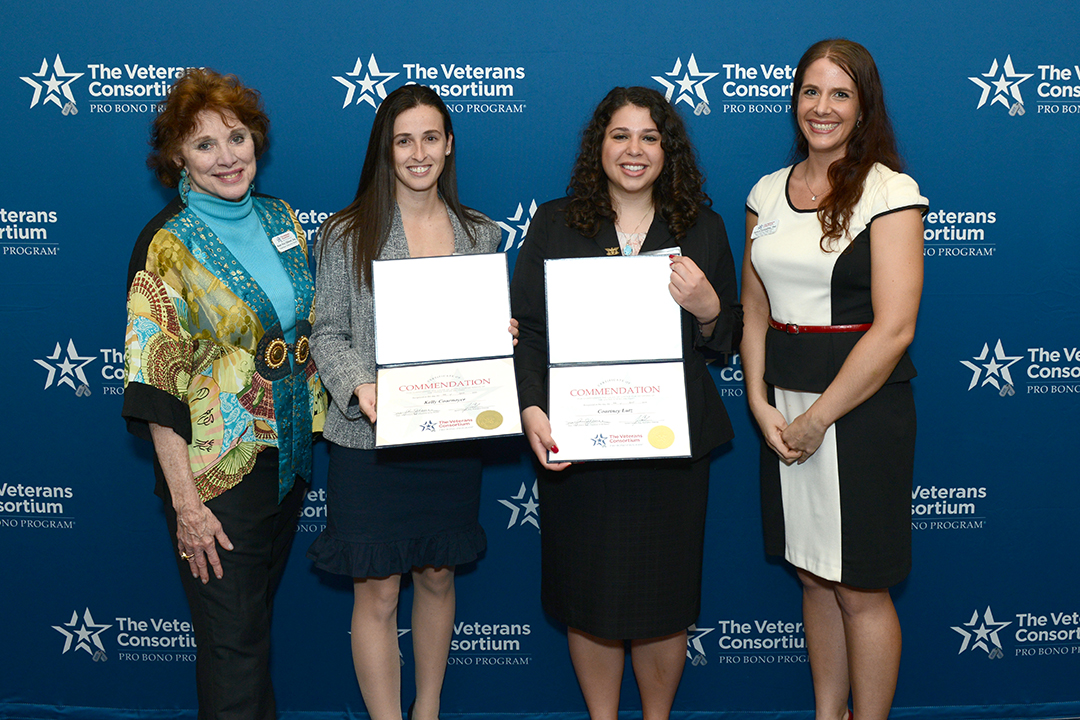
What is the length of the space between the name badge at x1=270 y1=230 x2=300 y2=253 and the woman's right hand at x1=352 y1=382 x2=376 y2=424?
0.42m

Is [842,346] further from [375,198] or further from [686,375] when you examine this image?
[375,198]

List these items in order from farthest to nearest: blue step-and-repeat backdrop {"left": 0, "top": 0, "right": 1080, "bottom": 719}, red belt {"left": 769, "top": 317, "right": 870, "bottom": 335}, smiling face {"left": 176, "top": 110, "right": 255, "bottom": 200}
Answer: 1. blue step-and-repeat backdrop {"left": 0, "top": 0, "right": 1080, "bottom": 719}
2. red belt {"left": 769, "top": 317, "right": 870, "bottom": 335}
3. smiling face {"left": 176, "top": 110, "right": 255, "bottom": 200}

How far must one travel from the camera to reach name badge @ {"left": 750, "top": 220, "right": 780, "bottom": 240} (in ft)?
6.53

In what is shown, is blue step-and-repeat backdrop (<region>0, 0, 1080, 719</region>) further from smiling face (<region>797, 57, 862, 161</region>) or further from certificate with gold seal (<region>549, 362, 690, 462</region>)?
certificate with gold seal (<region>549, 362, 690, 462</region>)

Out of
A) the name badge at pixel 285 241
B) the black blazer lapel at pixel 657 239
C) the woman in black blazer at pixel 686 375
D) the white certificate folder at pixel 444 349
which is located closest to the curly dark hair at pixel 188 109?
the name badge at pixel 285 241

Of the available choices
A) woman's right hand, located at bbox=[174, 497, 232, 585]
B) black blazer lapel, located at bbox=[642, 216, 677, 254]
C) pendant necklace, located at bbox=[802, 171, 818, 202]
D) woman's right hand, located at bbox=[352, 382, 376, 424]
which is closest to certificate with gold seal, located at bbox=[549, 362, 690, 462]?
black blazer lapel, located at bbox=[642, 216, 677, 254]

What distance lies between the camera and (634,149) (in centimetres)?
191

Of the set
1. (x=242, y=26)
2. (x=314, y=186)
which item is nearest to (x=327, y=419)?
(x=314, y=186)

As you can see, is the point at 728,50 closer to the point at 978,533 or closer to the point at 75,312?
the point at 978,533

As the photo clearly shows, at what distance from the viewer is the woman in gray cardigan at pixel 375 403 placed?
6.42 ft

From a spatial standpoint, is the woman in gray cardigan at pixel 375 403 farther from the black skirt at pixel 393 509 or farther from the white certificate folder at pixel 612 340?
the white certificate folder at pixel 612 340

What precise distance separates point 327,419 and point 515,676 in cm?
127

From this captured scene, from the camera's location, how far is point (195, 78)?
5.98ft

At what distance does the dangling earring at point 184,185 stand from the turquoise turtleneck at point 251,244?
0.5 inches
